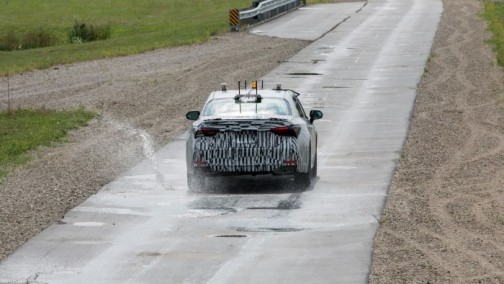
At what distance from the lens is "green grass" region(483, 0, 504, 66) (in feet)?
171

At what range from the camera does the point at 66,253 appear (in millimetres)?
15688

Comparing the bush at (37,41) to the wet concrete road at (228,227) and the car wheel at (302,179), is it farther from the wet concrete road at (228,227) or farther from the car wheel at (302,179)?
the car wheel at (302,179)

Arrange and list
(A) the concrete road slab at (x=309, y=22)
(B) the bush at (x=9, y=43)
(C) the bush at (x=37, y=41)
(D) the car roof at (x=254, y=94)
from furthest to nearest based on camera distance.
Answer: (C) the bush at (x=37, y=41)
(A) the concrete road slab at (x=309, y=22)
(B) the bush at (x=9, y=43)
(D) the car roof at (x=254, y=94)

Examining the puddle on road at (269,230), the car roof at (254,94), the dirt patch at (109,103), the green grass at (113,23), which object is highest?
the car roof at (254,94)

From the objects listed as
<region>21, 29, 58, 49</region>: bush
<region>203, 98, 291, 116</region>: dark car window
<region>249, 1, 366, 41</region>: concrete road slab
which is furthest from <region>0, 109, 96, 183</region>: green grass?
<region>21, 29, 58, 49</region>: bush

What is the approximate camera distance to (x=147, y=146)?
2703cm

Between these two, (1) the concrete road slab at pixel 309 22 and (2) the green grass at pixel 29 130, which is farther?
(1) the concrete road slab at pixel 309 22

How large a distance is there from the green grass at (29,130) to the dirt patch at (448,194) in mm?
7404

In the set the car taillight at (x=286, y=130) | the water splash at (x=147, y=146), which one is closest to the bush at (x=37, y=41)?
the water splash at (x=147, y=146)

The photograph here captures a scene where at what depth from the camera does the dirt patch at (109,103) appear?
19.9 meters

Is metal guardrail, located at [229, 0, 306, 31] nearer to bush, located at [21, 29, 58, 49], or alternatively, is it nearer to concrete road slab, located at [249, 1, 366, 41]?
concrete road slab, located at [249, 1, 366, 41]

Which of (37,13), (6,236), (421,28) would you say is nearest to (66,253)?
(6,236)

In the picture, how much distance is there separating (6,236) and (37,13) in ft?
256

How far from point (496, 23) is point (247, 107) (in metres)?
47.9
